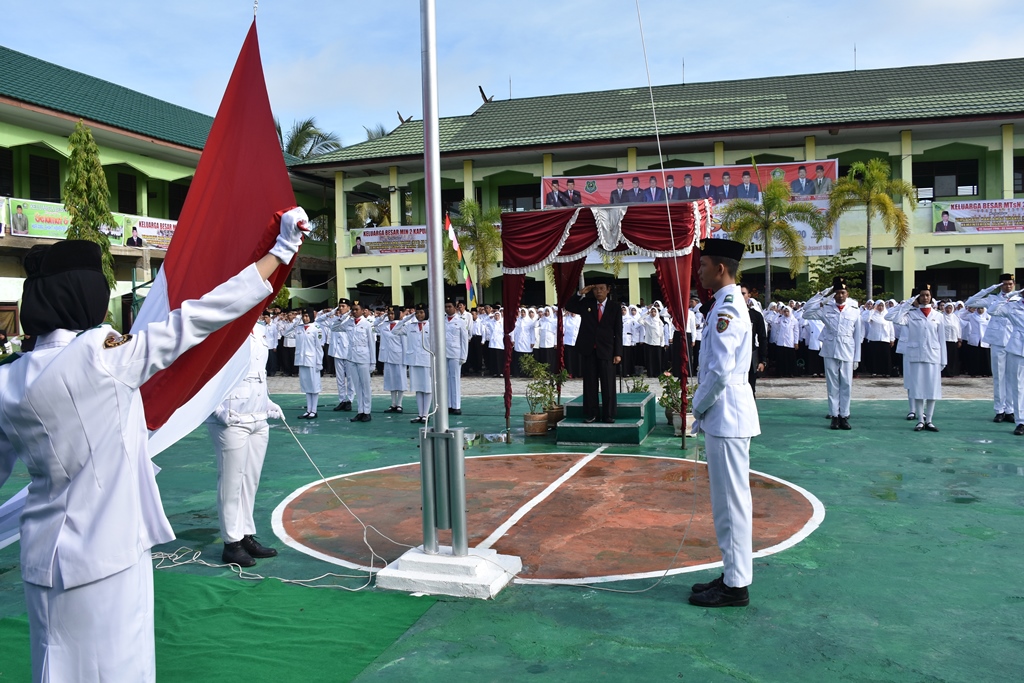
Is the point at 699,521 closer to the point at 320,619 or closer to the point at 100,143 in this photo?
the point at 320,619

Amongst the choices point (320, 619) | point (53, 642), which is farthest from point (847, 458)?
point (53, 642)

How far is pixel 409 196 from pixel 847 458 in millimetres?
23844

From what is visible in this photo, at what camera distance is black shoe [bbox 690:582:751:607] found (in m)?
4.36

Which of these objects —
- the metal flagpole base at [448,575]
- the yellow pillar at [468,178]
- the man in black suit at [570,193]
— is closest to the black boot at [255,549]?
the metal flagpole base at [448,575]

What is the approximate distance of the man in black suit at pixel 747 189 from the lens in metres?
23.8

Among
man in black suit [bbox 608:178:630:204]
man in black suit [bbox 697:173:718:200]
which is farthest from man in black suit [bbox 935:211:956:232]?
man in black suit [bbox 608:178:630:204]

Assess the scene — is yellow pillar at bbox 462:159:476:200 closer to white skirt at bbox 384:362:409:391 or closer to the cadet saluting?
white skirt at bbox 384:362:409:391

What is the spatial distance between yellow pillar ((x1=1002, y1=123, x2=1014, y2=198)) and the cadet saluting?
23.7 m

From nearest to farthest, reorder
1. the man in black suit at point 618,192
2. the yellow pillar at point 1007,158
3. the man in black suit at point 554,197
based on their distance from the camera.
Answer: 1. the yellow pillar at point 1007,158
2. the man in black suit at point 554,197
3. the man in black suit at point 618,192

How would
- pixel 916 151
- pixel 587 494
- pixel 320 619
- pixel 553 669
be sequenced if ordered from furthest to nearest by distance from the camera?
pixel 916 151
pixel 587 494
pixel 320 619
pixel 553 669

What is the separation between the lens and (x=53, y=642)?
7.67 feet

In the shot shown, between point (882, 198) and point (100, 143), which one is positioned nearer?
point (882, 198)

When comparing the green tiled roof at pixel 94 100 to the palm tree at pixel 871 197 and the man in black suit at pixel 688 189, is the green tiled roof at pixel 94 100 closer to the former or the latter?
the man in black suit at pixel 688 189

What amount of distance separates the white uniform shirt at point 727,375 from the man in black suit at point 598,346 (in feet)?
17.4
